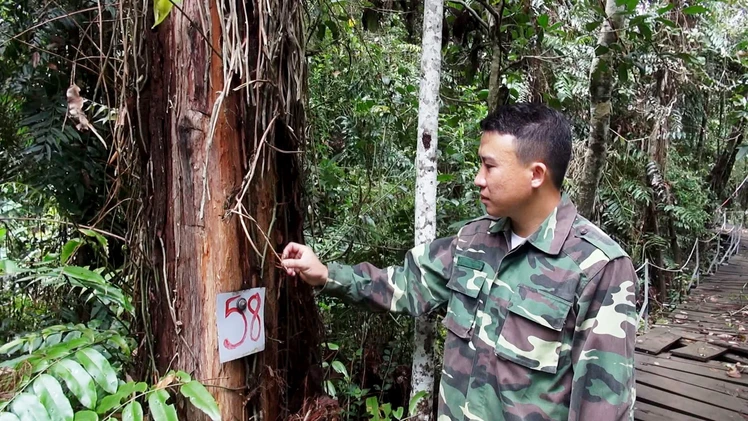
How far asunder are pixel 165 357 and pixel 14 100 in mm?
1697

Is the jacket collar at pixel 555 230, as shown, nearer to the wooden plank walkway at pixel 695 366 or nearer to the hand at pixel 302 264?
the hand at pixel 302 264

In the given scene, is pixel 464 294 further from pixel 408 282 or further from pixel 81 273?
pixel 81 273

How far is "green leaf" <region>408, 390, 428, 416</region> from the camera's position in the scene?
171 centimetres

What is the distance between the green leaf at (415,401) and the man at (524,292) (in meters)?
0.11

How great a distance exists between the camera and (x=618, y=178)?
259 inches

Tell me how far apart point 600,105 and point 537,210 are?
3.82ft

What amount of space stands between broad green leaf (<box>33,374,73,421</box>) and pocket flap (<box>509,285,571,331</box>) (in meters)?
1.17

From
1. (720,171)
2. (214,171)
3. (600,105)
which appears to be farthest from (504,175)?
(720,171)

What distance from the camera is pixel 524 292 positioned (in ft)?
4.79

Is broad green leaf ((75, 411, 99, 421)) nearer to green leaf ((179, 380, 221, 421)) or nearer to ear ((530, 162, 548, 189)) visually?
green leaf ((179, 380, 221, 421))

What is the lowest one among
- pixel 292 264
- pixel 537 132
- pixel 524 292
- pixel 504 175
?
pixel 524 292

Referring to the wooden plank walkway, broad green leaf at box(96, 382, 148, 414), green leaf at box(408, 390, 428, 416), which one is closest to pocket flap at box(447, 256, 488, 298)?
green leaf at box(408, 390, 428, 416)

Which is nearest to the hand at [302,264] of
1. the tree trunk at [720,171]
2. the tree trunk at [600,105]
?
the tree trunk at [600,105]

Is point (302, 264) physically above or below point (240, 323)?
above
